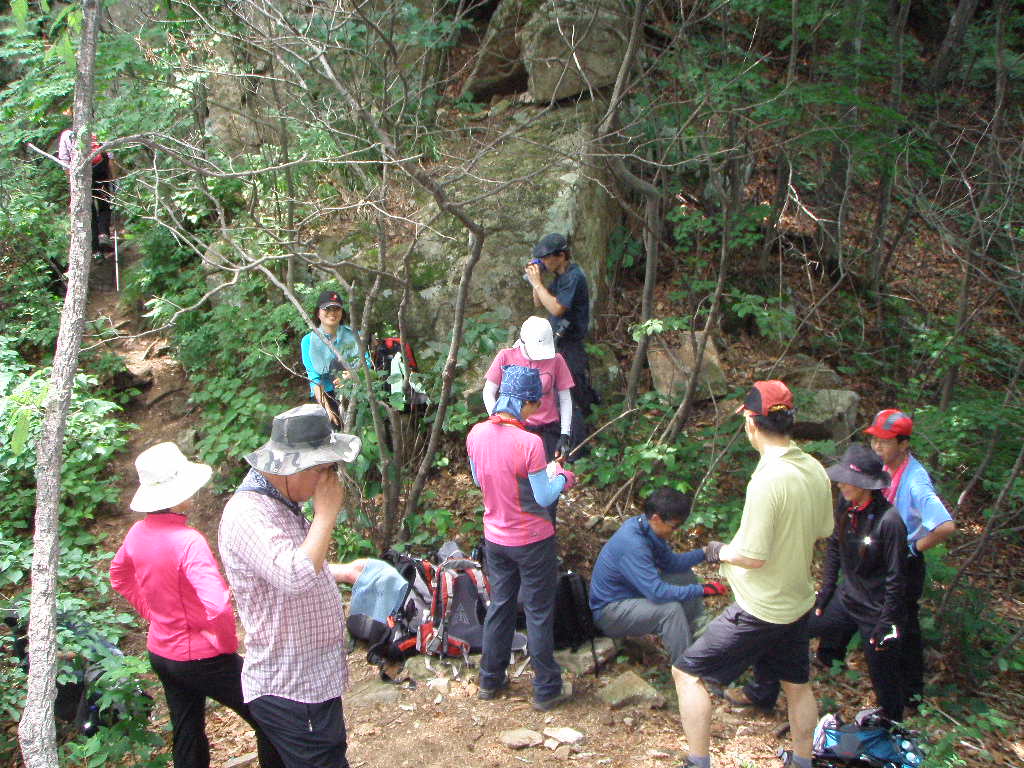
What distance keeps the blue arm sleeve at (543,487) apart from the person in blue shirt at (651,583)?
2.15 feet

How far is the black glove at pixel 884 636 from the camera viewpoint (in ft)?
12.8

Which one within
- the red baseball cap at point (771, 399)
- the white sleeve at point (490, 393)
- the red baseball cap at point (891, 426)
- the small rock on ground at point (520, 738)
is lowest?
the small rock on ground at point (520, 738)

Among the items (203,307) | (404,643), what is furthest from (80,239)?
(203,307)

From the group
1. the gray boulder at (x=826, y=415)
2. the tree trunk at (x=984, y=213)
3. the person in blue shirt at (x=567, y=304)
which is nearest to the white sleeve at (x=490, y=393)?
the person in blue shirt at (x=567, y=304)

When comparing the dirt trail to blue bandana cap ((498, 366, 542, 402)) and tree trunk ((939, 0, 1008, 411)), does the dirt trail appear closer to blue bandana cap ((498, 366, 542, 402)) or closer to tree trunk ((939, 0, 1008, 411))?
blue bandana cap ((498, 366, 542, 402))

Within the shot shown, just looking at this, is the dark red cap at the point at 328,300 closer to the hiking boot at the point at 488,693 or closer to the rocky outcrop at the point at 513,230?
the rocky outcrop at the point at 513,230

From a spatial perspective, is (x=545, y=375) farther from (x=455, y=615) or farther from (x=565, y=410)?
(x=455, y=615)

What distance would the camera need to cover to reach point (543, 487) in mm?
4062

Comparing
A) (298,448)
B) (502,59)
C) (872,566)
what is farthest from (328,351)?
(502,59)

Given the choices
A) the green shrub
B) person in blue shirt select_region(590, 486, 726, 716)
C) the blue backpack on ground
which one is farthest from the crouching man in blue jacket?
the green shrub

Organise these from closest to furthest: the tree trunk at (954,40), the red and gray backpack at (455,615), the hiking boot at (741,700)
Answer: the hiking boot at (741,700), the red and gray backpack at (455,615), the tree trunk at (954,40)

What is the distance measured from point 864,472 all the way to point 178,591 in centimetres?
321

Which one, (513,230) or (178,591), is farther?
(513,230)

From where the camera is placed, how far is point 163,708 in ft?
16.3
